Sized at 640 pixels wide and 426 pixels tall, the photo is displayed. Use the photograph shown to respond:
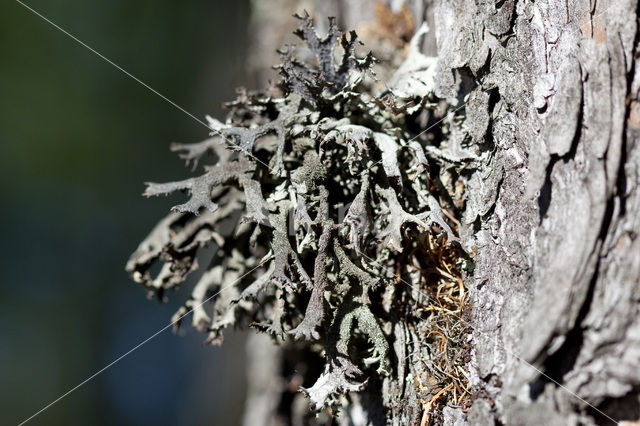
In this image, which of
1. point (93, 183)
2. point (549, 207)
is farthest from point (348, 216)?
point (93, 183)

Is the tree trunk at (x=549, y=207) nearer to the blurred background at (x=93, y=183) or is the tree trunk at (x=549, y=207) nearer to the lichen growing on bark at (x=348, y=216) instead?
the lichen growing on bark at (x=348, y=216)

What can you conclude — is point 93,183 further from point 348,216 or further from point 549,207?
point 549,207

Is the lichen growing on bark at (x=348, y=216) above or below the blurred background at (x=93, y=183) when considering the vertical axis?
below

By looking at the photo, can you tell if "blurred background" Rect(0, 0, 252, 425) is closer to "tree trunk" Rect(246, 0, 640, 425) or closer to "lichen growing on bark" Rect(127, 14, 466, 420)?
"lichen growing on bark" Rect(127, 14, 466, 420)

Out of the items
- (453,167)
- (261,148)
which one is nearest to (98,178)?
(261,148)

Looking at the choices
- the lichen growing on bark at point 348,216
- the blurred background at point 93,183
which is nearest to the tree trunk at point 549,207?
the lichen growing on bark at point 348,216

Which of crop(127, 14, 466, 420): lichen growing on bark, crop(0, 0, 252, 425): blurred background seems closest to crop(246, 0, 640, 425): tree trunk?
crop(127, 14, 466, 420): lichen growing on bark
